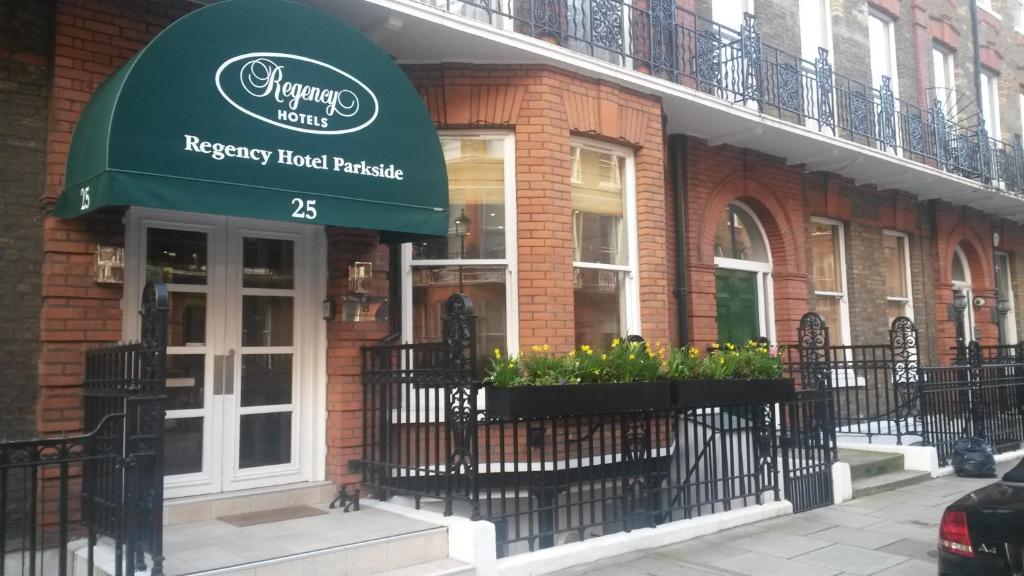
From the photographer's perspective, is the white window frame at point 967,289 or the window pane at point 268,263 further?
the white window frame at point 967,289

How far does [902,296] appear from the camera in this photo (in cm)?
1444

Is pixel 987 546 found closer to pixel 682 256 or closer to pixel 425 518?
pixel 425 518

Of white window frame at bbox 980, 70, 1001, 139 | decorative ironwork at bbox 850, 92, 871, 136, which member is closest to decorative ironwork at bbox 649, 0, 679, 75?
decorative ironwork at bbox 850, 92, 871, 136

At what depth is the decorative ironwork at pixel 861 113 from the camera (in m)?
12.2

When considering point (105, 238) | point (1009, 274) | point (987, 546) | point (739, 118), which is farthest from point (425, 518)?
point (1009, 274)

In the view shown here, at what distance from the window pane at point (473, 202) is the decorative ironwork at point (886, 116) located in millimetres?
7866

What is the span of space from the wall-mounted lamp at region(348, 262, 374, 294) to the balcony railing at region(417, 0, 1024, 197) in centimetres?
249

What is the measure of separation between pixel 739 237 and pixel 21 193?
9.01 meters

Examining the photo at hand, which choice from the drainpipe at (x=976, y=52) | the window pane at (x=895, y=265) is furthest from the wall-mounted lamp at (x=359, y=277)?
the drainpipe at (x=976, y=52)

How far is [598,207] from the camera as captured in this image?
857 centimetres

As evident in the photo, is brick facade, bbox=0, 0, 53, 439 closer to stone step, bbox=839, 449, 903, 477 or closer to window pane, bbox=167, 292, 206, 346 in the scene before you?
window pane, bbox=167, 292, 206, 346

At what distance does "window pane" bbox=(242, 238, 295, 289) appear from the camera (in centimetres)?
675

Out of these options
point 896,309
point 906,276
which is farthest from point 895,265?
point 896,309

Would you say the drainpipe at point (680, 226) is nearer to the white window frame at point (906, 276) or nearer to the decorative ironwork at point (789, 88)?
the decorative ironwork at point (789, 88)
